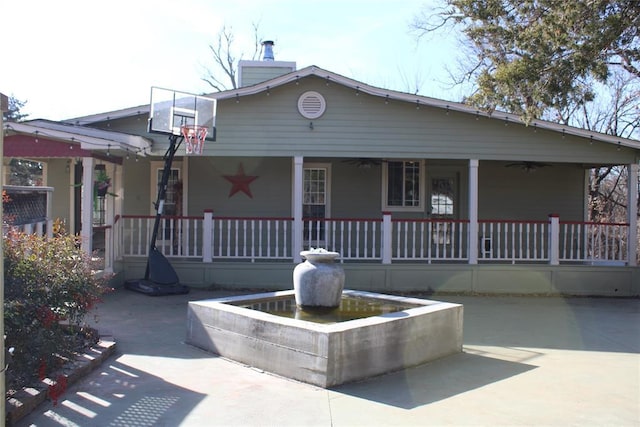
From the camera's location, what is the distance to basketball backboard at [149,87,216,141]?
1031 cm

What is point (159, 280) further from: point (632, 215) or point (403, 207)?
point (632, 215)

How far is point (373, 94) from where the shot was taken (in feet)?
37.6

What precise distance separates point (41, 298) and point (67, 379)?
0.78 meters

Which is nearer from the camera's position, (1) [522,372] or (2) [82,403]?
(2) [82,403]

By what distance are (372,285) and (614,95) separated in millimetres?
16918

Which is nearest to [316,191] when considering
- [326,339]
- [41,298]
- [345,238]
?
[345,238]

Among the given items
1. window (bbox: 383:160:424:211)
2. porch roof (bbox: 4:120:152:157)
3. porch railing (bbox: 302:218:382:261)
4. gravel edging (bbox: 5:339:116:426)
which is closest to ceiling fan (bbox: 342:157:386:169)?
window (bbox: 383:160:424:211)

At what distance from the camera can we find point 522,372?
20.1 feet

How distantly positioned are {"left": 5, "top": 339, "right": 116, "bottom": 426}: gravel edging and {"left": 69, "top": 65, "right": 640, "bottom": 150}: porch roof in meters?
5.88

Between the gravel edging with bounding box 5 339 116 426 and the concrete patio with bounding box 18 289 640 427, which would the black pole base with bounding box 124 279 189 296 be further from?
the gravel edging with bounding box 5 339 116 426

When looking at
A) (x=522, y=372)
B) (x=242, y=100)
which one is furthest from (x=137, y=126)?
(x=522, y=372)

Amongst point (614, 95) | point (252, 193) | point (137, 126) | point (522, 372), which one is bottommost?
point (522, 372)

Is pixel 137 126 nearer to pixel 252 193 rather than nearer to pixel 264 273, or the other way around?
pixel 252 193

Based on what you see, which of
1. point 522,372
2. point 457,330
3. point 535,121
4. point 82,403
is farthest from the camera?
point 535,121
